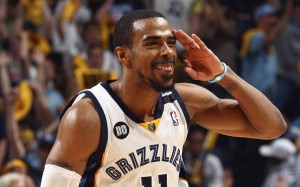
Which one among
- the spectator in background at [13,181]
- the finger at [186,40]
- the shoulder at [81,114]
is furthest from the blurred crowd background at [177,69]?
the finger at [186,40]

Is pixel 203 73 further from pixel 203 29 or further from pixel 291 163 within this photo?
pixel 203 29

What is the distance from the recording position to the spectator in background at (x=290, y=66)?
921cm

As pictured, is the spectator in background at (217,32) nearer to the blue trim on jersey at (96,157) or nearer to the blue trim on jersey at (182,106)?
the blue trim on jersey at (182,106)

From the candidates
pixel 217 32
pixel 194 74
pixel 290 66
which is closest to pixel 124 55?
pixel 194 74

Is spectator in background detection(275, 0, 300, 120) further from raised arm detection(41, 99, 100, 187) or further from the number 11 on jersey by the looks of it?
raised arm detection(41, 99, 100, 187)

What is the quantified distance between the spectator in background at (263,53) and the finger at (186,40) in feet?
17.5

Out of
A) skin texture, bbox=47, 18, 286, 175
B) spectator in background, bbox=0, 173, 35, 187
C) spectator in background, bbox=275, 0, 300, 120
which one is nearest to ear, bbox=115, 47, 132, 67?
skin texture, bbox=47, 18, 286, 175

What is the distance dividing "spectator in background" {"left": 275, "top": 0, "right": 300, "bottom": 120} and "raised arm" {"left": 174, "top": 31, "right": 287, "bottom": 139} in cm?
529

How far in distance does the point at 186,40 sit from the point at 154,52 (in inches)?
8.7

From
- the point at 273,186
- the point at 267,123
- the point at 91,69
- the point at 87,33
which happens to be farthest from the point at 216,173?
the point at 267,123

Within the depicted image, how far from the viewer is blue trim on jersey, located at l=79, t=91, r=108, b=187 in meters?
3.52

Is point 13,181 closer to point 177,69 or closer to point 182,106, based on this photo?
point 182,106

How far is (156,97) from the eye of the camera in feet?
12.4

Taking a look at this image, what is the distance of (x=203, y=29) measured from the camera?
9086 millimetres
